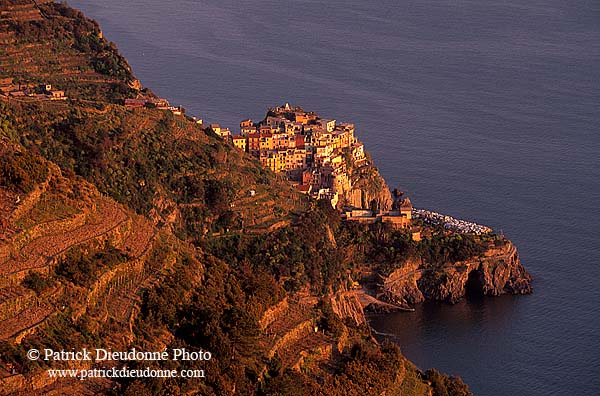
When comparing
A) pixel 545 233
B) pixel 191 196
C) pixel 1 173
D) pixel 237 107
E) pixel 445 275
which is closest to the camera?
pixel 1 173

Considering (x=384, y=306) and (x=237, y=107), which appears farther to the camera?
(x=237, y=107)

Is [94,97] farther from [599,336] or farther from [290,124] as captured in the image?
[599,336]

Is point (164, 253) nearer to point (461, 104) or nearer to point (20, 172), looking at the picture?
point (20, 172)

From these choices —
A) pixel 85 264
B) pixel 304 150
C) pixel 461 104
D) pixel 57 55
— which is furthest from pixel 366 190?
pixel 85 264

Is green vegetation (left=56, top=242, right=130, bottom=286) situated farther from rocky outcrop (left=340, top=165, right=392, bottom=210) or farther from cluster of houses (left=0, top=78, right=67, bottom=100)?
rocky outcrop (left=340, top=165, right=392, bottom=210)

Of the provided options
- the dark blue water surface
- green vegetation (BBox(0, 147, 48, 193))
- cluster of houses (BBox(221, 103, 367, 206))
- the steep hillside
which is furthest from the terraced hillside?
green vegetation (BBox(0, 147, 48, 193))

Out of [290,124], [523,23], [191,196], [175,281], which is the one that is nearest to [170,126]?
[191,196]
